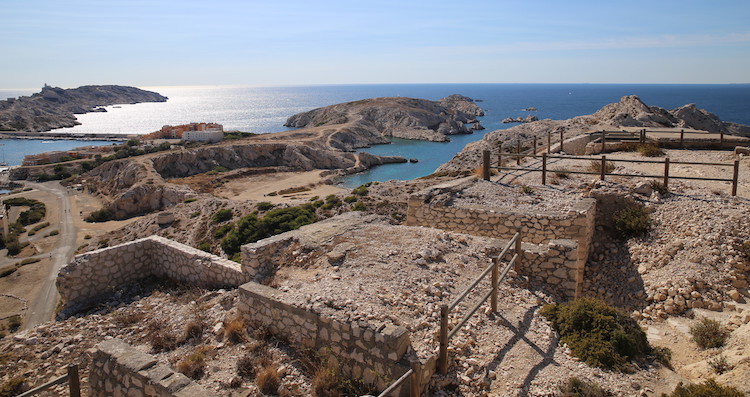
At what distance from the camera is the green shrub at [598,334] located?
20.9 ft

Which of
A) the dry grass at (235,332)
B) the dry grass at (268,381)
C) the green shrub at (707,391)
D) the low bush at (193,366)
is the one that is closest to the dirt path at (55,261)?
the dry grass at (235,332)

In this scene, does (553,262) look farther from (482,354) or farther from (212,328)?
(212,328)

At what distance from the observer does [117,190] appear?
2052 inches

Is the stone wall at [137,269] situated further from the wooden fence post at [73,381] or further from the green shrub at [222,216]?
the green shrub at [222,216]

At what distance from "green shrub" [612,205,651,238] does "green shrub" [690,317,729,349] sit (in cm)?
426

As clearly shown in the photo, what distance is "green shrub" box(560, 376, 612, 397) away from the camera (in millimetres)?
5531

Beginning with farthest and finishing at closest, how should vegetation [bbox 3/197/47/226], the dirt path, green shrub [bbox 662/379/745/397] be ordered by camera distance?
vegetation [bbox 3/197/47/226]
the dirt path
green shrub [bbox 662/379/745/397]

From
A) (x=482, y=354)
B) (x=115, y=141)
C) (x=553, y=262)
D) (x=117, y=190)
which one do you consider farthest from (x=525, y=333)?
(x=115, y=141)

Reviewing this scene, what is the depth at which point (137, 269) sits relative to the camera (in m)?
11.1

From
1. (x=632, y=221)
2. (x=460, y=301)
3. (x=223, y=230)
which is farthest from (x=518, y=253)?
(x=223, y=230)

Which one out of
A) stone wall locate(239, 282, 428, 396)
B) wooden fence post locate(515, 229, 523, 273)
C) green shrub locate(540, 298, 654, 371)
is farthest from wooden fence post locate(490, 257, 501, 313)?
stone wall locate(239, 282, 428, 396)

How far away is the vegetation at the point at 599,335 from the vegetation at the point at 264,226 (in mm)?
16212

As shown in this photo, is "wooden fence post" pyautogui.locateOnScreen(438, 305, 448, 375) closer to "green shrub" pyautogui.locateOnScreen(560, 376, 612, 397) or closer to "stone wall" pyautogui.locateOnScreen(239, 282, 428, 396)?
"stone wall" pyautogui.locateOnScreen(239, 282, 428, 396)

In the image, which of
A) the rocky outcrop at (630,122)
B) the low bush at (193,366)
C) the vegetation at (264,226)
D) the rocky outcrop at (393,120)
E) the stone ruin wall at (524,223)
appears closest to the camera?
the low bush at (193,366)
